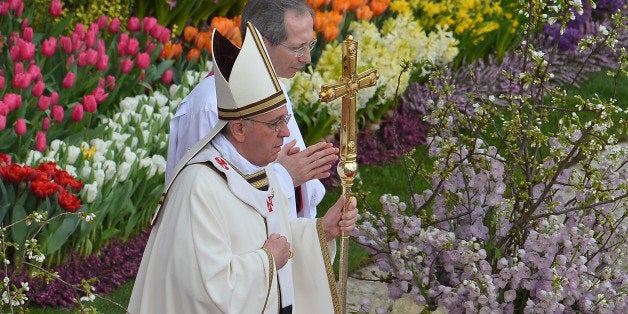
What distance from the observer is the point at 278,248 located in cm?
413

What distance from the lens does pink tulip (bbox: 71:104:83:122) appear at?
7.17 meters

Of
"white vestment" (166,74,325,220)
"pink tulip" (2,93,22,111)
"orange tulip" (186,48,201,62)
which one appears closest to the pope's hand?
"white vestment" (166,74,325,220)

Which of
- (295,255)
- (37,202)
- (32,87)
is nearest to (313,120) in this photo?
(32,87)

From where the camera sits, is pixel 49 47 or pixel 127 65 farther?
pixel 127 65

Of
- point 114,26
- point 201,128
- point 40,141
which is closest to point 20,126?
point 40,141

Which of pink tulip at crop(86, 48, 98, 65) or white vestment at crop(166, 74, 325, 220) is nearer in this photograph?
white vestment at crop(166, 74, 325, 220)

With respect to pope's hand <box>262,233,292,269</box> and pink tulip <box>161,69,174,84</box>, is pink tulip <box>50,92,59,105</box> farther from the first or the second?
pope's hand <box>262,233,292,269</box>

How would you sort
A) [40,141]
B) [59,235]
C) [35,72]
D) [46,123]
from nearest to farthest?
[59,235], [40,141], [46,123], [35,72]

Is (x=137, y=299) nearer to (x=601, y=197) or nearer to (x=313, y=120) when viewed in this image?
(x=601, y=197)

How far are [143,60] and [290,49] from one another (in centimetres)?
324

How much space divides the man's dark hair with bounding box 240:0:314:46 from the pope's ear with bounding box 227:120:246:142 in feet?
2.87

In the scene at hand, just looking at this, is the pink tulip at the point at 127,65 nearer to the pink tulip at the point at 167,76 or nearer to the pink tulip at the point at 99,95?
the pink tulip at the point at 167,76

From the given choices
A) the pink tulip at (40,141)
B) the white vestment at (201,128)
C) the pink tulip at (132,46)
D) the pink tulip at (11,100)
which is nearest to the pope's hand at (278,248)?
the white vestment at (201,128)

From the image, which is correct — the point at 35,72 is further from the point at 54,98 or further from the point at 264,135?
the point at 264,135
